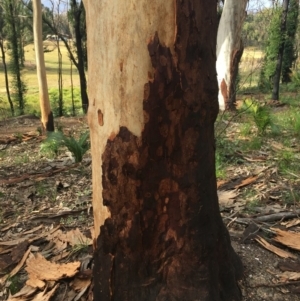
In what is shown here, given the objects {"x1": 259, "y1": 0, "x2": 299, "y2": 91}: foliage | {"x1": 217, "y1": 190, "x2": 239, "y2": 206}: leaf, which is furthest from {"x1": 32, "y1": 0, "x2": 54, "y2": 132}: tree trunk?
{"x1": 259, "y1": 0, "x2": 299, "y2": 91}: foliage

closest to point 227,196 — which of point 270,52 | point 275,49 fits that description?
point 275,49

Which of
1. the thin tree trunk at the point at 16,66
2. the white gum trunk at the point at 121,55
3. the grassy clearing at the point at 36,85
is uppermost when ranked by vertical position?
the white gum trunk at the point at 121,55

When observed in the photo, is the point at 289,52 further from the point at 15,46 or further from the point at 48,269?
the point at 48,269

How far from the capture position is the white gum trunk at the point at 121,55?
177 centimetres

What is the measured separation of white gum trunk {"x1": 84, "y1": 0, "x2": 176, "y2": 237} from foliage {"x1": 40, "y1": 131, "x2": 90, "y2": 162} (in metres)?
4.50

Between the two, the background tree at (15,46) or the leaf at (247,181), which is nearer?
the leaf at (247,181)

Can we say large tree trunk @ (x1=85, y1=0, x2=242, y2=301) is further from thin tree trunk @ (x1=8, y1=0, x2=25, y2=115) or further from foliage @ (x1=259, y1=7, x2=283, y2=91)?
thin tree trunk @ (x1=8, y1=0, x2=25, y2=115)

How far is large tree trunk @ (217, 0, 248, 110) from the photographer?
10383 millimetres

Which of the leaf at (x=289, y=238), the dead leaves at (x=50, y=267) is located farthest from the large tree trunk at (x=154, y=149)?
the leaf at (x=289, y=238)

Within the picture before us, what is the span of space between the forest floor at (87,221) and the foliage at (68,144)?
193mm

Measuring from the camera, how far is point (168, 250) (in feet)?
6.67

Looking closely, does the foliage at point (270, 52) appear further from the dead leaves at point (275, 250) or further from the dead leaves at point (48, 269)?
the dead leaves at point (48, 269)

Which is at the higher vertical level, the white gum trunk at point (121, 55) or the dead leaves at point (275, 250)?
the white gum trunk at point (121, 55)

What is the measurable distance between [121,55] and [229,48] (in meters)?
9.54
